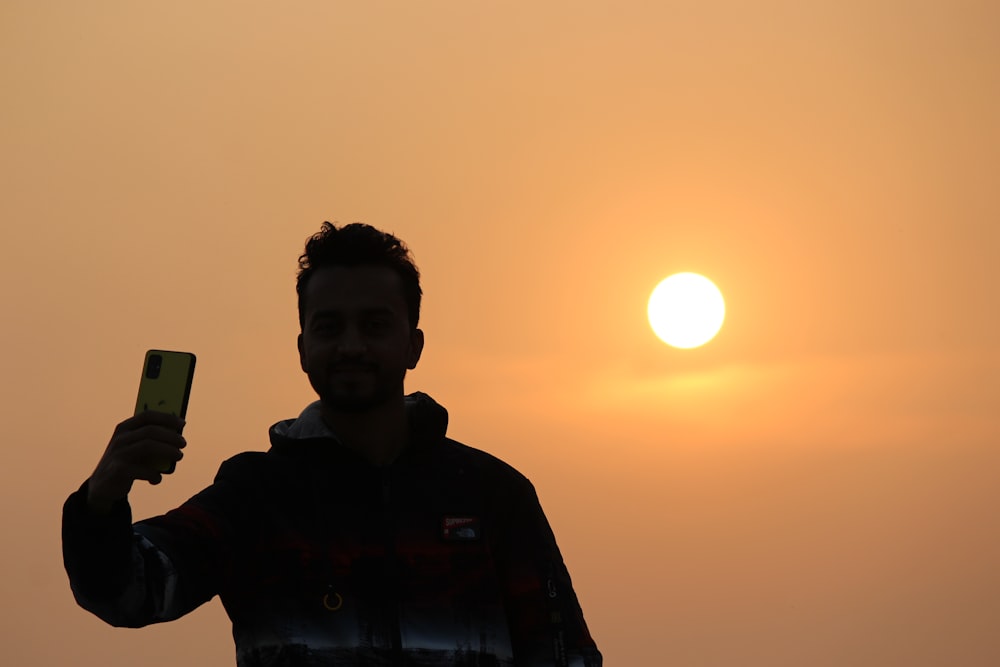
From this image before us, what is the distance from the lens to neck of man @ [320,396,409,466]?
675 centimetres

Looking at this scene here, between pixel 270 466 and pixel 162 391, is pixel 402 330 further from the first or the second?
pixel 162 391

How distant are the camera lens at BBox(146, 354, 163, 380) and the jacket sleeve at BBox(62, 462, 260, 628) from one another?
54 cm

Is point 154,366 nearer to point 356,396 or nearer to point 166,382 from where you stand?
point 166,382

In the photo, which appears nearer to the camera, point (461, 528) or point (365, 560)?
point (365, 560)

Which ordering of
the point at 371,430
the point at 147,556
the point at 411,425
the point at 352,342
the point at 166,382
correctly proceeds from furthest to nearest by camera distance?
1. the point at 411,425
2. the point at 371,430
3. the point at 352,342
4. the point at 147,556
5. the point at 166,382

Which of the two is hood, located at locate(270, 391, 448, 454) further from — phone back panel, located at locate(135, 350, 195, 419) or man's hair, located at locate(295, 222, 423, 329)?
phone back panel, located at locate(135, 350, 195, 419)

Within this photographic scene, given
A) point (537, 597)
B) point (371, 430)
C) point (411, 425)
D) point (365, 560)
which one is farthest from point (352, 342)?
point (537, 597)

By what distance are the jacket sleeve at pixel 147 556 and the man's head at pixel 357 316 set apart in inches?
31.7

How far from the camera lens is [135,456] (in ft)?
17.3

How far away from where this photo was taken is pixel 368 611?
6.29 m

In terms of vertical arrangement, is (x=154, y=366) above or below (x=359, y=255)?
below

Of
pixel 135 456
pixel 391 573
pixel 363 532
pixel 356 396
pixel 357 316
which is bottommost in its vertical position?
pixel 391 573

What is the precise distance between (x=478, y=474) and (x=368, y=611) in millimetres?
1072

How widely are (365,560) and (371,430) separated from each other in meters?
0.71
